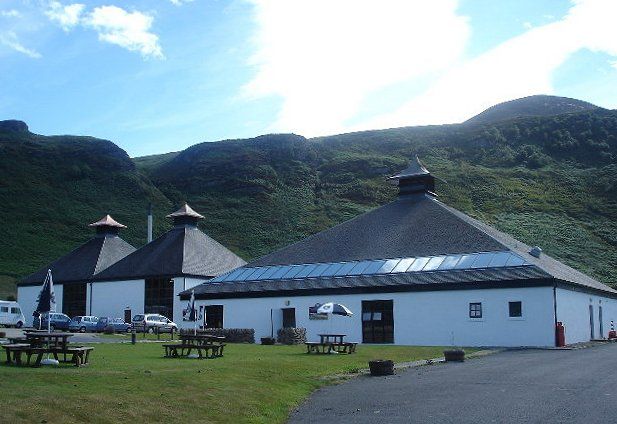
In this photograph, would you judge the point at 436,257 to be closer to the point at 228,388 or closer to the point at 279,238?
the point at 228,388

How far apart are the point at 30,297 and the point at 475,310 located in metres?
44.5

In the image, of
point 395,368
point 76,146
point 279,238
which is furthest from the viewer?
point 76,146

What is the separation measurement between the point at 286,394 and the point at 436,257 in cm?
2527

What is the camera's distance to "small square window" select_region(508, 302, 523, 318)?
34.8 metres

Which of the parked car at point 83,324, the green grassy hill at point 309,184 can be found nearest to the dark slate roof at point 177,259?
the parked car at point 83,324

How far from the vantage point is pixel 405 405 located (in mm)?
14156

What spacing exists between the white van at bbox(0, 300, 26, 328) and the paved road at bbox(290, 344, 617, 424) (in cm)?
4310

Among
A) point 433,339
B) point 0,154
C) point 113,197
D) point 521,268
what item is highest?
point 0,154

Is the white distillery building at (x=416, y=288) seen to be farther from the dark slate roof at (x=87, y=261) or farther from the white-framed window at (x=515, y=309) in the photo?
the dark slate roof at (x=87, y=261)

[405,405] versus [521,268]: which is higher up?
[521,268]

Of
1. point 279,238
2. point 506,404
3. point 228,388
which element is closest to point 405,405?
point 506,404

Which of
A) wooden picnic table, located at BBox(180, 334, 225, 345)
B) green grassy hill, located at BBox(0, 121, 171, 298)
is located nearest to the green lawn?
wooden picnic table, located at BBox(180, 334, 225, 345)

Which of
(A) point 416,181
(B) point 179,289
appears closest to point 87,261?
(B) point 179,289

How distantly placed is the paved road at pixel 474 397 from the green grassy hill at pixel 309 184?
60.4 metres
